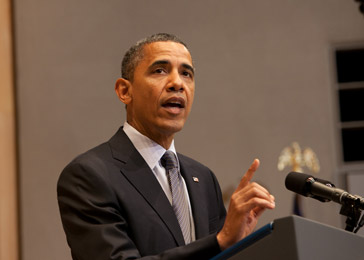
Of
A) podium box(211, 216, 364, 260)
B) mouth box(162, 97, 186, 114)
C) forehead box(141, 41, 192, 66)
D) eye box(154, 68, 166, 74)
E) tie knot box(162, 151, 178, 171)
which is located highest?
forehead box(141, 41, 192, 66)

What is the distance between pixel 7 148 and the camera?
733 centimetres

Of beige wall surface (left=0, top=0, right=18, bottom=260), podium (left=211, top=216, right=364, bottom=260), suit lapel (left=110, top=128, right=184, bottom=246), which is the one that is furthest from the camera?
beige wall surface (left=0, top=0, right=18, bottom=260)

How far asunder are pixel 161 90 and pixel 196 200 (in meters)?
0.46

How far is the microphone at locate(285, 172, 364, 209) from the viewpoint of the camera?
1993mm

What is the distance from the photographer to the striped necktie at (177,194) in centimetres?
241

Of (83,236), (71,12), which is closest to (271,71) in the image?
(71,12)

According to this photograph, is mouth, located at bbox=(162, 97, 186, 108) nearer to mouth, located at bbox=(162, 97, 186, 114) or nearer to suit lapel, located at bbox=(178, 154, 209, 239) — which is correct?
mouth, located at bbox=(162, 97, 186, 114)

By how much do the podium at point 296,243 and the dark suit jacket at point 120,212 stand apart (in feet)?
0.76

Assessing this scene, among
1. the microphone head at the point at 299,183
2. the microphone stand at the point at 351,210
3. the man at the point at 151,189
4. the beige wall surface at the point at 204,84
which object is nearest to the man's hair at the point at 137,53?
the man at the point at 151,189

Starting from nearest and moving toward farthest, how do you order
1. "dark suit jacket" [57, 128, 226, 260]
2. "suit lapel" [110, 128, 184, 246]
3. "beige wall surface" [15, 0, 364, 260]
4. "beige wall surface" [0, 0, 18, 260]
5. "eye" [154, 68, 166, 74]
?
"dark suit jacket" [57, 128, 226, 260], "suit lapel" [110, 128, 184, 246], "eye" [154, 68, 166, 74], "beige wall surface" [0, 0, 18, 260], "beige wall surface" [15, 0, 364, 260]

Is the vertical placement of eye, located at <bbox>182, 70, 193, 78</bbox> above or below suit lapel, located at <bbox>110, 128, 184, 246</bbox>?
above

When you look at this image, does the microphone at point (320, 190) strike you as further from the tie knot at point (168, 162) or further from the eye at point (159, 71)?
the eye at point (159, 71)

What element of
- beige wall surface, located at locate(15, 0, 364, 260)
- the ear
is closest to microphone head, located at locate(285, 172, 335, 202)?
the ear

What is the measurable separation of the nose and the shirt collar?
23 centimetres
